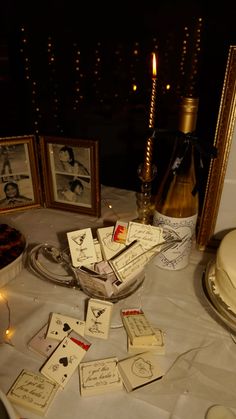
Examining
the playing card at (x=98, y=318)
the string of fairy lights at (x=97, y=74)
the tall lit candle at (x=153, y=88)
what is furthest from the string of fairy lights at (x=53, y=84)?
the playing card at (x=98, y=318)

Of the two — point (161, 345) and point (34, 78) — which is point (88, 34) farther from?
point (161, 345)

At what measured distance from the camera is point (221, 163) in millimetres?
704

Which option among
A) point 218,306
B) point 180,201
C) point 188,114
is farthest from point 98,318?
point 188,114

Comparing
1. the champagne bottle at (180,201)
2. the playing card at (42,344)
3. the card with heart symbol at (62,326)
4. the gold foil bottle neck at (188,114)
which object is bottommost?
the playing card at (42,344)

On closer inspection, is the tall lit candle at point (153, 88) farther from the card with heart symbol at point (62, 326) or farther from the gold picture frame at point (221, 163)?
the card with heart symbol at point (62, 326)

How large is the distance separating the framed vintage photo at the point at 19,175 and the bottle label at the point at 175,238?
1.36 ft

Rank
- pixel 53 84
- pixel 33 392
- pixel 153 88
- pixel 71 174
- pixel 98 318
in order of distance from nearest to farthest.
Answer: pixel 33 392
pixel 98 318
pixel 153 88
pixel 71 174
pixel 53 84

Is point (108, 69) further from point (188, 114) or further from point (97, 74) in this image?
point (188, 114)

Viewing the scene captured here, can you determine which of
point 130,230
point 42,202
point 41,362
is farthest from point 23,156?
point 41,362

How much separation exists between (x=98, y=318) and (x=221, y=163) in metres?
0.43

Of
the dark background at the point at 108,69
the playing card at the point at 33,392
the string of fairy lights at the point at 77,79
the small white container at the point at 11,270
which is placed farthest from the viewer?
the string of fairy lights at the point at 77,79

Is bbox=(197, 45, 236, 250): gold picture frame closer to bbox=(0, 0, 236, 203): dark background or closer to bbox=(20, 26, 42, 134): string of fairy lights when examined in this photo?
bbox=(0, 0, 236, 203): dark background

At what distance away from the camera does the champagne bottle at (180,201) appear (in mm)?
646

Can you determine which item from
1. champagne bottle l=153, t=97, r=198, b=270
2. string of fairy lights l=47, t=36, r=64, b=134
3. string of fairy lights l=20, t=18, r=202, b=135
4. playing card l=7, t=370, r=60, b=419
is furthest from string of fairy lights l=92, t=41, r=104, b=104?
playing card l=7, t=370, r=60, b=419
